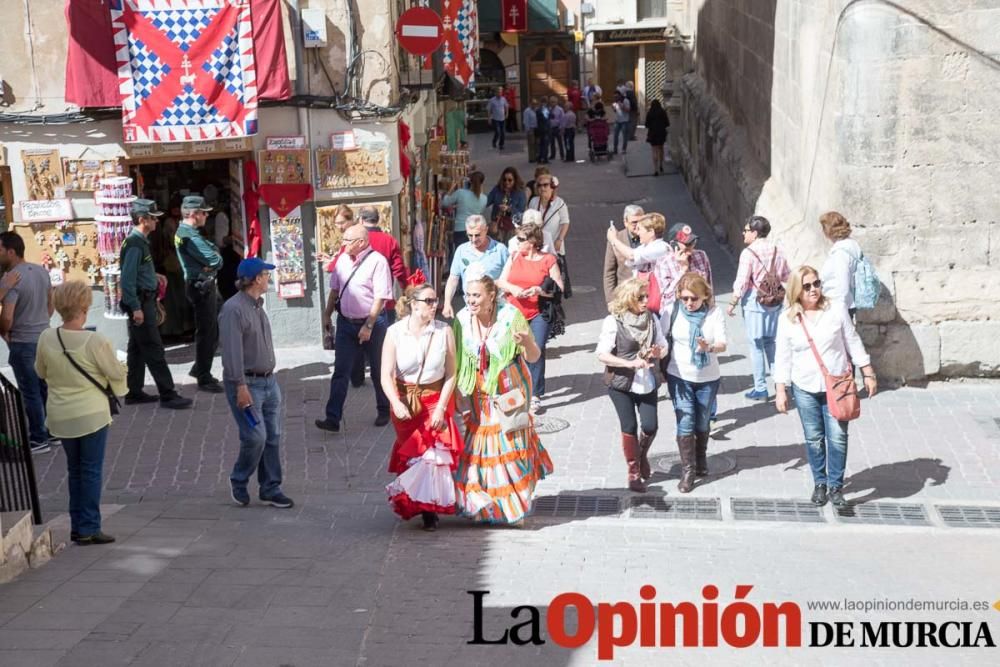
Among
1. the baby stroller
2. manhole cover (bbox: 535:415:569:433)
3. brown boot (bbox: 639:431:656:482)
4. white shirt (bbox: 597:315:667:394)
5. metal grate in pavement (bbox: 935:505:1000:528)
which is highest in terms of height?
the baby stroller

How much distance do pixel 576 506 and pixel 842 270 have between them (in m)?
3.40

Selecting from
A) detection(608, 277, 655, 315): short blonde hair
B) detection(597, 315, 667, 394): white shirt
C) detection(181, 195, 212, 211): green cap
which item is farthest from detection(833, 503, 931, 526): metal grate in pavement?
detection(181, 195, 212, 211): green cap

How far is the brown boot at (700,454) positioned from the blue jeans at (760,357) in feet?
6.90

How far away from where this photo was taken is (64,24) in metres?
13.1

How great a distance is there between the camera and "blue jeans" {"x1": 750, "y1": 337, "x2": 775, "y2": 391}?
1201cm

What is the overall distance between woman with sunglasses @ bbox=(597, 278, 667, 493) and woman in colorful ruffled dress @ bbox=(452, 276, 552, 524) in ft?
2.46

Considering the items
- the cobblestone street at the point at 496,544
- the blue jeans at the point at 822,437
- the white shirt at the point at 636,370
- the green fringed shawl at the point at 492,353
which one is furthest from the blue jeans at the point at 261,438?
the blue jeans at the point at 822,437

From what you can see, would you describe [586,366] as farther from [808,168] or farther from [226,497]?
[226,497]

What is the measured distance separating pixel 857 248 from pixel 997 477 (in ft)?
8.09

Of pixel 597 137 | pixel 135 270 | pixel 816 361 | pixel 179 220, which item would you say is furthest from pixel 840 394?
pixel 597 137

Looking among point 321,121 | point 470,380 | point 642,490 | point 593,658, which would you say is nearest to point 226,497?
point 470,380

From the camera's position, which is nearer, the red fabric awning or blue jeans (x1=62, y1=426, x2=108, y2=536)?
blue jeans (x1=62, y1=426, x2=108, y2=536)

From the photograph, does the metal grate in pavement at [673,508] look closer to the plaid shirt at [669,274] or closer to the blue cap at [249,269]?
the plaid shirt at [669,274]

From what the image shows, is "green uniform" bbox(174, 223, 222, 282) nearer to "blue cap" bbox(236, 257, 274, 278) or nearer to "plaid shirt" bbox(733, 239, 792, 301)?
"blue cap" bbox(236, 257, 274, 278)
